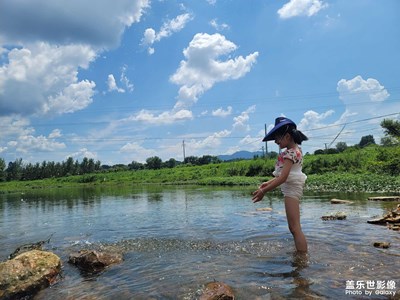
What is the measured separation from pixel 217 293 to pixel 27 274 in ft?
10.1

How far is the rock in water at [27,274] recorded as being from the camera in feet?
16.6

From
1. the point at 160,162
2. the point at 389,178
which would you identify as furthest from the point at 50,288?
the point at 160,162

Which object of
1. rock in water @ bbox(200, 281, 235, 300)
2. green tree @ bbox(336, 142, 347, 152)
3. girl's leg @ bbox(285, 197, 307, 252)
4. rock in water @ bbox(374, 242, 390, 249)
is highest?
green tree @ bbox(336, 142, 347, 152)

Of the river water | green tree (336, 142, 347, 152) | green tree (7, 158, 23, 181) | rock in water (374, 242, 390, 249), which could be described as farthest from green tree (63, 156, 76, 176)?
rock in water (374, 242, 390, 249)

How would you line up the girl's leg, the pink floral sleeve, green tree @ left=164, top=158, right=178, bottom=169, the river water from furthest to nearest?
green tree @ left=164, top=158, right=178, bottom=169
the girl's leg
the pink floral sleeve
the river water

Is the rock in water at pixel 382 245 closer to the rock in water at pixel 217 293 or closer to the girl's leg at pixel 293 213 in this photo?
the girl's leg at pixel 293 213

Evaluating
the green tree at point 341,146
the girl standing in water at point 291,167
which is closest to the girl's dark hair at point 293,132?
the girl standing in water at point 291,167

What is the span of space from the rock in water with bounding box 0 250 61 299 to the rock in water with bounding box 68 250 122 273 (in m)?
0.49

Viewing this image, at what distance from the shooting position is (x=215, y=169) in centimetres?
6331

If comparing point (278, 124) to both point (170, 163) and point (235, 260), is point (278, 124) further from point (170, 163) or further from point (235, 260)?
point (170, 163)

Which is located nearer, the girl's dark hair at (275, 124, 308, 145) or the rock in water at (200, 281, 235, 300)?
the rock in water at (200, 281, 235, 300)

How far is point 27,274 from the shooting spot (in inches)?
211

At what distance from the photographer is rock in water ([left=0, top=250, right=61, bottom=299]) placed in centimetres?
506

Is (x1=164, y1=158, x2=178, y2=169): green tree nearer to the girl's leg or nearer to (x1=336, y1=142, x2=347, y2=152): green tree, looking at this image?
(x1=336, y1=142, x2=347, y2=152): green tree
